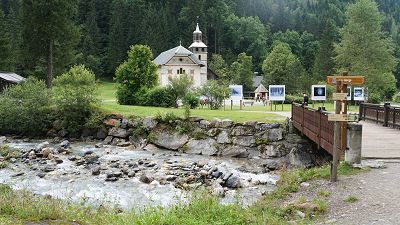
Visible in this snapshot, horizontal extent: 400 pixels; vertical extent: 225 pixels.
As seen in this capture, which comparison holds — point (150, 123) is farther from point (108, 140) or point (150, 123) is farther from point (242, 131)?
point (242, 131)

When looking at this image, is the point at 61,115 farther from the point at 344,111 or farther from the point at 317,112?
the point at 344,111

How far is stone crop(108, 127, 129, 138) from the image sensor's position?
30234 millimetres

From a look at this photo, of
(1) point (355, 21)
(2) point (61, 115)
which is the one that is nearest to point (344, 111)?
(2) point (61, 115)

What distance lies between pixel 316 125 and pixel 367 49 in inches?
1493

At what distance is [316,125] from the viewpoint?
18219mm

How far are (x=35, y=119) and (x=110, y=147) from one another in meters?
7.92

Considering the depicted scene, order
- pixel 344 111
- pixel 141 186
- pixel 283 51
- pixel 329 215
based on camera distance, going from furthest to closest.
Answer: pixel 283 51 → pixel 141 186 → pixel 344 111 → pixel 329 215

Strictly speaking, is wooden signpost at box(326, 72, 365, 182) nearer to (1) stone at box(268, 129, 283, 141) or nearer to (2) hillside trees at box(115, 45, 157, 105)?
(1) stone at box(268, 129, 283, 141)

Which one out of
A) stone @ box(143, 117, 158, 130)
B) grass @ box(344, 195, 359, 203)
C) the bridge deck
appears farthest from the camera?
stone @ box(143, 117, 158, 130)

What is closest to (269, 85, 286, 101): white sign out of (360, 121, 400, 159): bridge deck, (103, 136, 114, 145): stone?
(360, 121, 400, 159): bridge deck

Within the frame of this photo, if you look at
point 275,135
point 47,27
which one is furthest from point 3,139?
point 275,135

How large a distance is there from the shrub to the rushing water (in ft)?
53.0

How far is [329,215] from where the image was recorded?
9164 mm

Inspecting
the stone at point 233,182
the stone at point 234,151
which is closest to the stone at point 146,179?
the stone at point 233,182
